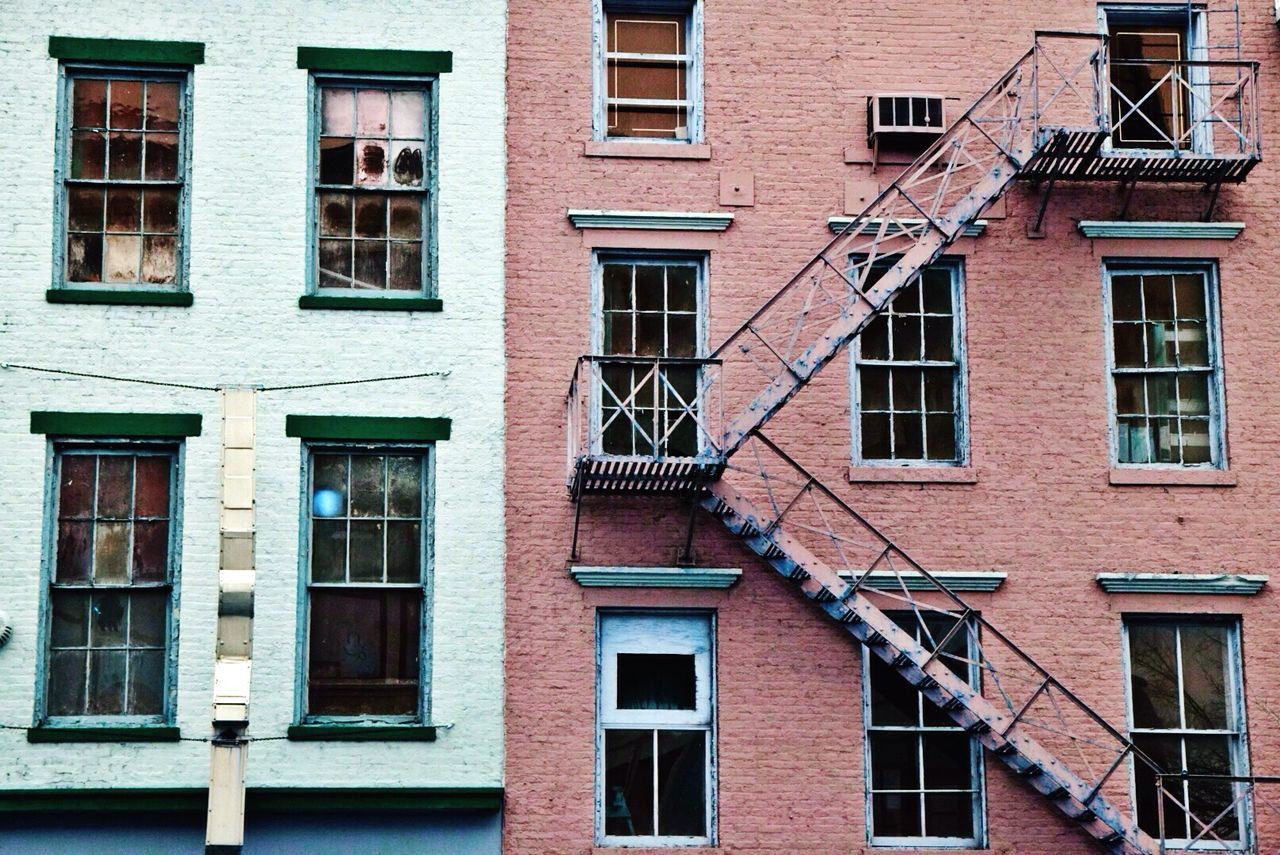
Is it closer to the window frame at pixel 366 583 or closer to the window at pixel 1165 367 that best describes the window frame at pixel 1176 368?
the window at pixel 1165 367

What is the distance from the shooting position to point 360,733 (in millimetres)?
14695

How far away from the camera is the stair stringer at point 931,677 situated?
14.2 metres

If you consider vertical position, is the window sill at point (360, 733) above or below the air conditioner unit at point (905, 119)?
below

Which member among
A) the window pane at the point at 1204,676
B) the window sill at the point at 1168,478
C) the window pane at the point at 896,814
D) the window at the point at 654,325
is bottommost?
the window pane at the point at 896,814

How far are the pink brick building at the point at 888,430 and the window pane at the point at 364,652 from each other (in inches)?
35.8

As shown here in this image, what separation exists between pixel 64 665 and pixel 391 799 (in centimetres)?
299

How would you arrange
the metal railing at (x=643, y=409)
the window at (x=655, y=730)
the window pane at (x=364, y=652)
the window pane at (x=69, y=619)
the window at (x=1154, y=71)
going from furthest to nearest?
the window at (x=1154, y=71) < the window at (x=655, y=730) < the window pane at (x=364, y=652) < the window pane at (x=69, y=619) < the metal railing at (x=643, y=409)

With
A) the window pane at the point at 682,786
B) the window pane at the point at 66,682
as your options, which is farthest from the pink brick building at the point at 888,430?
the window pane at the point at 66,682

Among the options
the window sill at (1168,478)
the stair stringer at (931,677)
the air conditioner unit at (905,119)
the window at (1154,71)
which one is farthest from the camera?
the window at (1154,71)

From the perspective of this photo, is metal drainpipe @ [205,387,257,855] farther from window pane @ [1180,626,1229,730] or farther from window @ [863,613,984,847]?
window pane @ [1180,626,1229,730]

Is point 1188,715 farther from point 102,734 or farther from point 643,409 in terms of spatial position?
point 102,734

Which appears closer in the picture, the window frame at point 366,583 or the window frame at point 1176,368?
the window frame at point 366,583

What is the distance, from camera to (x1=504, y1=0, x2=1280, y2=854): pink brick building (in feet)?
49.1

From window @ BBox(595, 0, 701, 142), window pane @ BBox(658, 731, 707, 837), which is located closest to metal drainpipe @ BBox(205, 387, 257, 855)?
window pane @ BBox(658, 731, 707, 837)
